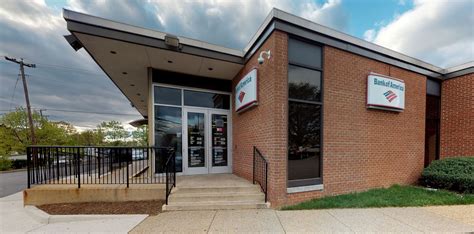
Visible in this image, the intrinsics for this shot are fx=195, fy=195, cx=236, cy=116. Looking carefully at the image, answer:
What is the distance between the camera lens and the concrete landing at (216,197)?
14.7ft

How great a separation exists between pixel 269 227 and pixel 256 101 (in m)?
3.02

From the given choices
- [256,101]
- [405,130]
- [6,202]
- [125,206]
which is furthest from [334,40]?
[6,202]

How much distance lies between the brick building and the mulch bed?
2.18 metres

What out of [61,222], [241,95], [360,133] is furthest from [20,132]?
[360,133]

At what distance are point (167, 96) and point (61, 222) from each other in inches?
168

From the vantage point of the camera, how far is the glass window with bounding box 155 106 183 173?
6.66m

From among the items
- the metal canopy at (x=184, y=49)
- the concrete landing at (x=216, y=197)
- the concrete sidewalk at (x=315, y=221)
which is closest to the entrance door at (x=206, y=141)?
the metal canopy at (x=184, y=49)

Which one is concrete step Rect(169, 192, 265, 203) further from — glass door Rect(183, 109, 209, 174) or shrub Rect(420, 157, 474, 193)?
shrub Rect(420, 157, 474, 193)

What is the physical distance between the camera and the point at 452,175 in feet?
19.5

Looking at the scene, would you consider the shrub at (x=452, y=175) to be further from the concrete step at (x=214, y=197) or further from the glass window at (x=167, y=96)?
the glass window at (x=167, y=96)

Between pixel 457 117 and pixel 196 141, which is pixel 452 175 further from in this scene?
pixel 196 141

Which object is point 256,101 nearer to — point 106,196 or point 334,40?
point 334,40

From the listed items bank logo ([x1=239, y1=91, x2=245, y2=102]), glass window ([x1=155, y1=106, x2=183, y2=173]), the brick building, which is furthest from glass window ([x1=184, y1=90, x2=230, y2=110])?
bank logo ([x1=239, y1=91, x2=245, y2=102])

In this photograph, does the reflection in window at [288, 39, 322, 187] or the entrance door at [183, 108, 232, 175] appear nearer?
the reflection in window at [288, 39, 322, 187]
